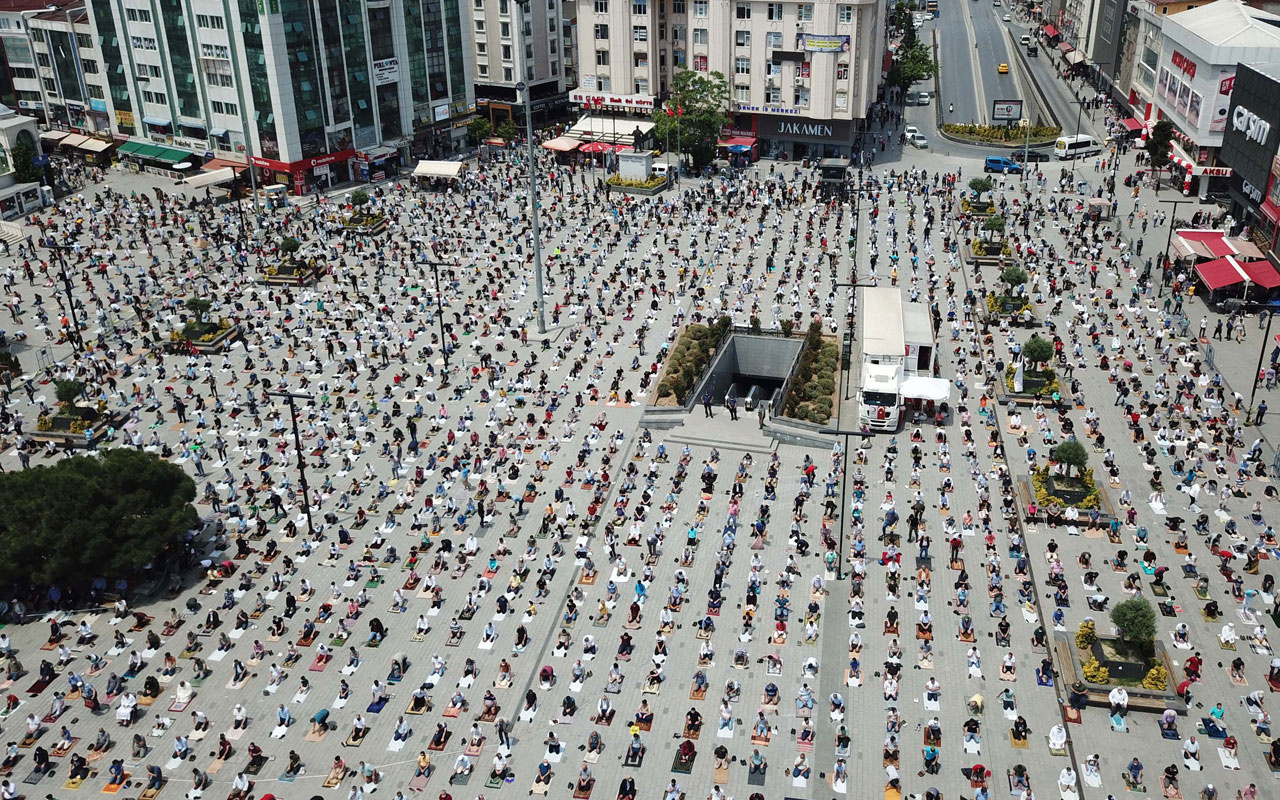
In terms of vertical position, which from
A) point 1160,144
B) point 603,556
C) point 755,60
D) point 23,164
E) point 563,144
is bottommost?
point 603,556

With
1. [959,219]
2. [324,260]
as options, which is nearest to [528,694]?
[324,260]

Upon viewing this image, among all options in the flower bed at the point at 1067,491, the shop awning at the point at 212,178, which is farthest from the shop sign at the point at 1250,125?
the shop awning at the point at 212,178

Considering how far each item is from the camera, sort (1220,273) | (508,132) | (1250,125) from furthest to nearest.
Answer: (508,132) < (1250,125) < (1220,273)

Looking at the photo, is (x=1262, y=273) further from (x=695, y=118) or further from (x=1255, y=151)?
(x=695, y=118)

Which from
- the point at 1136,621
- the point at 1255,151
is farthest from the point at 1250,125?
the point at 1136,621

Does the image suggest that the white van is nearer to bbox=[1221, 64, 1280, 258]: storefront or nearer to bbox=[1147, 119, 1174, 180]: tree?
bbox=[1147, 119, 1174, 180]: tree

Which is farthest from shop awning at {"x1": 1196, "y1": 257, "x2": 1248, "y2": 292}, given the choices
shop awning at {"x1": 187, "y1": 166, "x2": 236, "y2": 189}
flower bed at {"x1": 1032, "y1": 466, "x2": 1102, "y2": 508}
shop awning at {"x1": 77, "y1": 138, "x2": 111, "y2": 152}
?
shop awning at {"x1": 77, "y1": 138, "x2": 111, "y2": 152}
